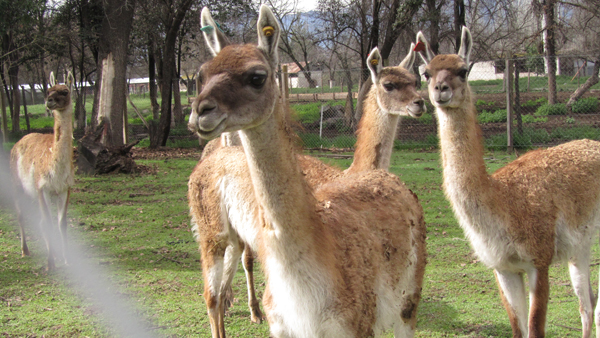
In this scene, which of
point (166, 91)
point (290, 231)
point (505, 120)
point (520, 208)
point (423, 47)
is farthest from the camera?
point (166, 91)

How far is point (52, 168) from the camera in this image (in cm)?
656

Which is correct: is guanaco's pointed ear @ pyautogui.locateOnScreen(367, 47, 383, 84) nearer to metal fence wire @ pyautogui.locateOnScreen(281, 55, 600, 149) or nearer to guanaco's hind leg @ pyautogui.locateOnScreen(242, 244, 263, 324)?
guanaco's hind leg @ pyautogui.locateOnScreen(242, 244, 263, 324)

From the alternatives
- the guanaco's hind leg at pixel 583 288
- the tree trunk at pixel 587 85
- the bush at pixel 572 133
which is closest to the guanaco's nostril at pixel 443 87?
the guanaco's hind leg at pixel 583 288

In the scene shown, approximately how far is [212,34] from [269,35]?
39 centimetres

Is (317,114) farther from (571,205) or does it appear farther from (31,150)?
(571,205)

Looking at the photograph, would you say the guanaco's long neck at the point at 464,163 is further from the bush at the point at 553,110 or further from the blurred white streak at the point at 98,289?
the bush at the point at 553,110

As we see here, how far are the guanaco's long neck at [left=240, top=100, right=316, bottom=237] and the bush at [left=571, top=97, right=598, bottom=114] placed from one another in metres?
16.5

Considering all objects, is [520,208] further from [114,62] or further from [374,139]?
[114,62]

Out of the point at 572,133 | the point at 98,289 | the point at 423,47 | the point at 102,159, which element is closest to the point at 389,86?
the point at 423,47

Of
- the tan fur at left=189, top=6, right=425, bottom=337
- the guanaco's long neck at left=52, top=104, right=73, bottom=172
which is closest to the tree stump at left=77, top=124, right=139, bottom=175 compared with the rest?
the guanaco's long neck at left=52, top=104, right=73, bottom=172

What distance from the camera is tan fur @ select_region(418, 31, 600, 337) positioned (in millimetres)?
3709

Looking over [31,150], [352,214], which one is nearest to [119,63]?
[31,150]

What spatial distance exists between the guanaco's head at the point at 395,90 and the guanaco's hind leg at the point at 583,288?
89.8 inches

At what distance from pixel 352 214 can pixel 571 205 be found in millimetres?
2171
